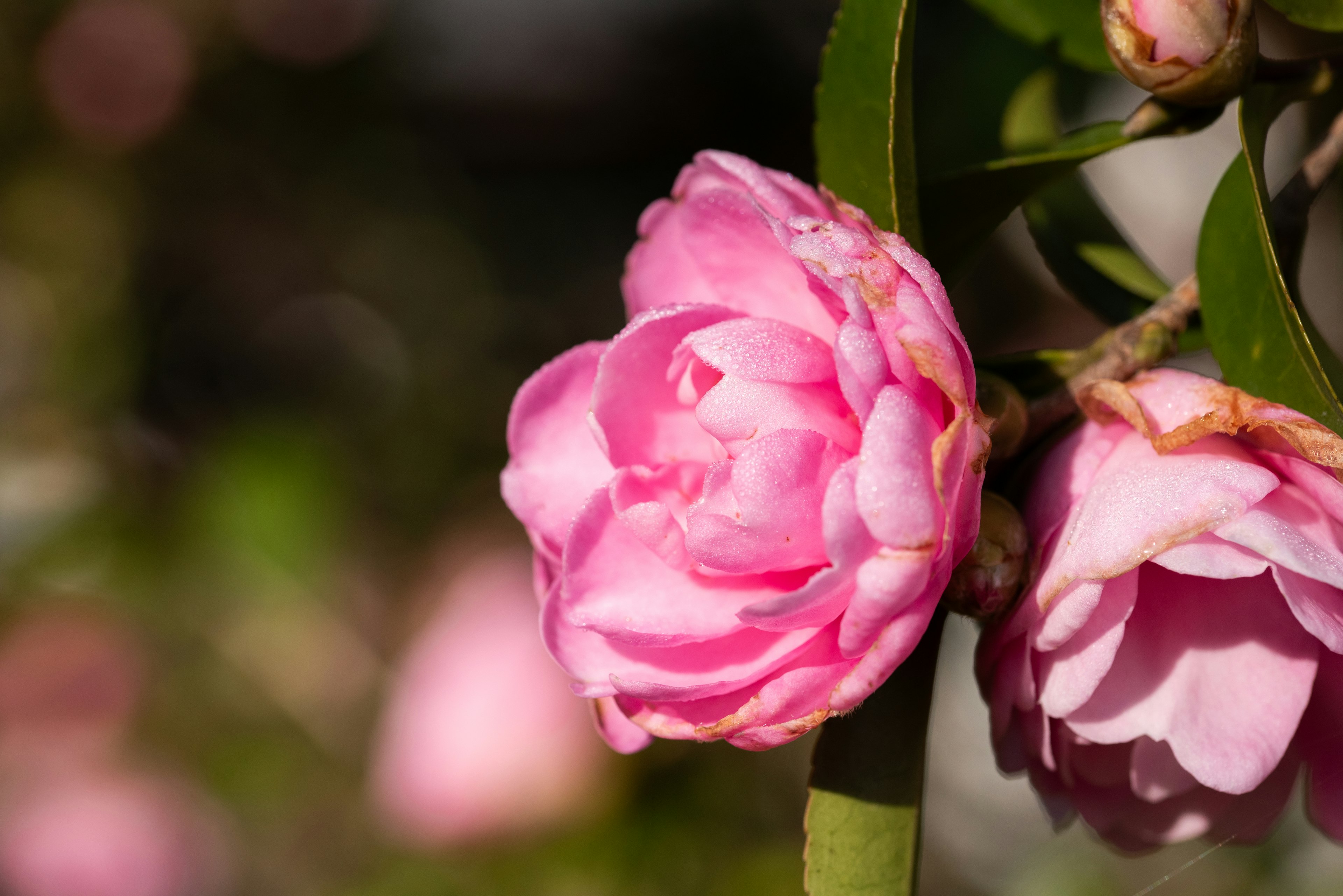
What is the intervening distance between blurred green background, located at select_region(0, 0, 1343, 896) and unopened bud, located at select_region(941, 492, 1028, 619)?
1.38ft

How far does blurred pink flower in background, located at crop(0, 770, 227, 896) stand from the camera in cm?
157

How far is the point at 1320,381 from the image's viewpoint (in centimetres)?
41

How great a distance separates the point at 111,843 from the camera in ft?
5.15

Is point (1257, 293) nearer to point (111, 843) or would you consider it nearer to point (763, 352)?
point (763, 352)

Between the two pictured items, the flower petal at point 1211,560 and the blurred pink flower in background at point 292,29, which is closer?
the flower petal at point 1211,560

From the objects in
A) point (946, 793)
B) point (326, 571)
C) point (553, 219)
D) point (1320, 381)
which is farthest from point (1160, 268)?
point (1320, 381)

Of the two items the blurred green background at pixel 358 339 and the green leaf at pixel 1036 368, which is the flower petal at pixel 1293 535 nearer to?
the green leaf at pixel 1036 368

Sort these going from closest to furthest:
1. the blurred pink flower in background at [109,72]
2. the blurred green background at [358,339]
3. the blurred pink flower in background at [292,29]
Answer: the blurred green background at [358,339]
the blurred pink flower in background at [109,72]
the blurred pink flower in background at [292,29]

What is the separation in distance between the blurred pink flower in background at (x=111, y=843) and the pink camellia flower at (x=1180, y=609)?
57.9 inches

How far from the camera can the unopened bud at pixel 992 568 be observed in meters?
0.43

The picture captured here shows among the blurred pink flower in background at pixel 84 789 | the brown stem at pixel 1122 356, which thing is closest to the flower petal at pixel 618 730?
the brown stem at pixel 1122 356

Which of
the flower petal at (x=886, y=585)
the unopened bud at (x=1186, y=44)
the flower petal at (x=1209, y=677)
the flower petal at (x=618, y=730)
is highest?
the unopened bud at (x=1186, y=44)

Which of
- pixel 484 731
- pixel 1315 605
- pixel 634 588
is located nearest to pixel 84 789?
pixel 484 731

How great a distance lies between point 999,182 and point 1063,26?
0.50 ft
